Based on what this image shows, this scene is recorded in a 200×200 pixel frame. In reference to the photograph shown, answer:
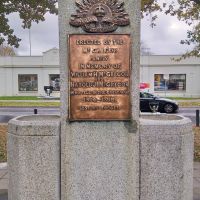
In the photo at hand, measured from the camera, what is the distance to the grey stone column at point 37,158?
16.3ft

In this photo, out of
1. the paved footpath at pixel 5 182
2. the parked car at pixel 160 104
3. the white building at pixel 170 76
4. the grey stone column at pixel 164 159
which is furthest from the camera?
the white building at pixel 170 76

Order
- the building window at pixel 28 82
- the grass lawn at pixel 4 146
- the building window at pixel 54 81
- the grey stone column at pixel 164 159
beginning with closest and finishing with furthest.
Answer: the grey stone column at pixel 164 159 < the grass lawn at pixel 4 146 < the building window at pixel 54 81 < the building window at pixel 28 82

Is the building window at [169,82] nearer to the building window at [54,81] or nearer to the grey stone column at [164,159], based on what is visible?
the building window at [54,81]

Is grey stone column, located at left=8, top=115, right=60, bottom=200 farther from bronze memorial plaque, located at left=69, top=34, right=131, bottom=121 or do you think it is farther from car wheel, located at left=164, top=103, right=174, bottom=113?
car wheel, located at left=164, top=103, right=174, bottom=113

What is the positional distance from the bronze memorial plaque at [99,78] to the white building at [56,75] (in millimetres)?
42185

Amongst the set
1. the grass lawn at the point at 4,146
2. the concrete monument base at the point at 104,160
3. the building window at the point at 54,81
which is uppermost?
the building window at the point at 54,81

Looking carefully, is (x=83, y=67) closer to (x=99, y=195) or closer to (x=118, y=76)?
(x=118, y=76)

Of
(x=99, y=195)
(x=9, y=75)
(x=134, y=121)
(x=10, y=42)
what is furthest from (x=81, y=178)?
(x=9, y=75)

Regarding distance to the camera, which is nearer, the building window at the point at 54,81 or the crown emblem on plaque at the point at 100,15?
the crown emblem on plaque at the point at 100,15

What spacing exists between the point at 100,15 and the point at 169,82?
43.4 metres

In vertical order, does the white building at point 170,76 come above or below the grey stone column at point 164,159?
above

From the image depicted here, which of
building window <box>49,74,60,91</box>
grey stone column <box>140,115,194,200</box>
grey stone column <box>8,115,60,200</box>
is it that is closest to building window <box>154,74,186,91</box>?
building window <box>49,74,60,91</box>

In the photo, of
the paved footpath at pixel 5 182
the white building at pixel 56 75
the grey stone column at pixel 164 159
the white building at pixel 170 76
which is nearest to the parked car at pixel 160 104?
the paved footpath at pixel 5 182

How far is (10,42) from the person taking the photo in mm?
14102
